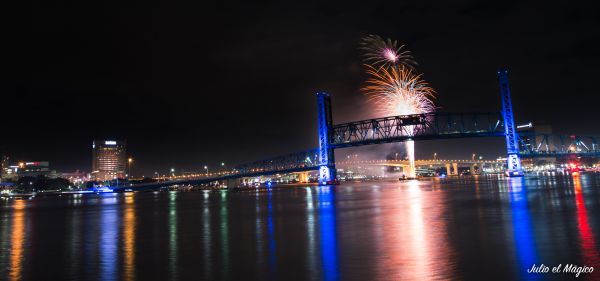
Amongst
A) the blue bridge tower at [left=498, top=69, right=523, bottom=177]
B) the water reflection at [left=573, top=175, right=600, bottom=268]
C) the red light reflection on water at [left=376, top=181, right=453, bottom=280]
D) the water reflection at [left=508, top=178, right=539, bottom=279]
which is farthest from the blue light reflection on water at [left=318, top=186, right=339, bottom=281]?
the blue bridge tower at [left=498, top=69, right=523, bottom=177]

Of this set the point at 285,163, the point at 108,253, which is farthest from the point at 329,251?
the point at 285,163

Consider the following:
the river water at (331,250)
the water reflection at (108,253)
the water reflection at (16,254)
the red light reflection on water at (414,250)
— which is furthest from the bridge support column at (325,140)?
the red light reflection on water at (414,250)

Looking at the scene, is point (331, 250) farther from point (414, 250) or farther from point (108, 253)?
point (108, 253)

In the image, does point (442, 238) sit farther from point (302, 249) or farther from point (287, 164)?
point (287, 164)

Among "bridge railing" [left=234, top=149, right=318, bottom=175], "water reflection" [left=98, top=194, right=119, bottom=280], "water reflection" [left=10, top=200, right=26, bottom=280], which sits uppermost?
"bridge railing" [left=234, top=149, right=318, bottom=175]

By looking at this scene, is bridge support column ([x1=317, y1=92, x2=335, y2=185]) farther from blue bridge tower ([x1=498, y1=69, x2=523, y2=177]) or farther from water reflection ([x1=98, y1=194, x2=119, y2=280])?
water reflection ([x1=98, y1=194, x2=119, y2=280])

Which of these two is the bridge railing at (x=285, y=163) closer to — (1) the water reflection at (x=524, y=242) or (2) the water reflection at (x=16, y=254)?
(2) the water reflection at (x=16, y=254)
